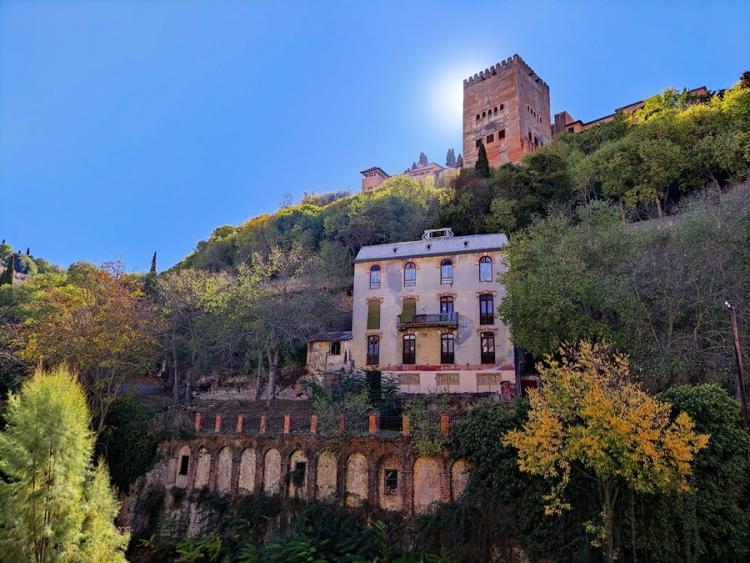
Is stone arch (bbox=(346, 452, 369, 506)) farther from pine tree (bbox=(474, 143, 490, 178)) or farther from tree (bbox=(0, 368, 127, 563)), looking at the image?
pine tree (bbox=(474, 143, 490, 178))

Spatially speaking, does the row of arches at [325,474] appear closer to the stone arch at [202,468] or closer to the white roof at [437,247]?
the stone arch at [202,468]

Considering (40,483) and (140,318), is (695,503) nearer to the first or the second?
(40,483)

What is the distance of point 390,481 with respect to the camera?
21266 mm

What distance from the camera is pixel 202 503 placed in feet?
82.9

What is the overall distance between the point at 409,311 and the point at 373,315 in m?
2.39

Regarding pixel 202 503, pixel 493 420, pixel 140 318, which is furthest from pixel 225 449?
pixel 493 420

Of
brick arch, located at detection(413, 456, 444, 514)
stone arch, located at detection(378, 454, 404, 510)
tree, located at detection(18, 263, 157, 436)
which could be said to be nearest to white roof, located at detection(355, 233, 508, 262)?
tree, located at detection(18, 263, 157, 436)

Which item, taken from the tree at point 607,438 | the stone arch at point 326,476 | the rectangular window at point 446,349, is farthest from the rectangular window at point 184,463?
the tree at point 607,438

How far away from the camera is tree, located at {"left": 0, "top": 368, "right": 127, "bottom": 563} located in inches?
581

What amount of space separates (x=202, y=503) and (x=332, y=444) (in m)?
7.77

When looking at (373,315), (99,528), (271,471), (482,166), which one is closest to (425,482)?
(271,471)

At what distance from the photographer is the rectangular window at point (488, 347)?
100ft

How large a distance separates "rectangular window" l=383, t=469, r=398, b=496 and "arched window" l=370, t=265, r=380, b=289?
49.2ft

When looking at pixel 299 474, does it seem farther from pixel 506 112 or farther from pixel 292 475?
pixel 506 112
